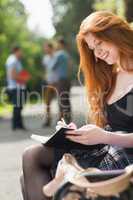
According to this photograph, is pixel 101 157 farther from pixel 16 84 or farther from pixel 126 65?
pixel 16 84

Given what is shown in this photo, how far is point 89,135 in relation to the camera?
12.6 ft

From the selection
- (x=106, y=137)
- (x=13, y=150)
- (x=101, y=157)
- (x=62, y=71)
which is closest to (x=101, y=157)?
(x=101, y=157)

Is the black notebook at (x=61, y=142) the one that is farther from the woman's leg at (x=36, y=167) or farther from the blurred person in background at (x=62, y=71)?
the blurred person in background at (x=62, y=71)

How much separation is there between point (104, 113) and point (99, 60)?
0.32 m

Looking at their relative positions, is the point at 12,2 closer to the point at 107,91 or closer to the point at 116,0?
the point at 116,0

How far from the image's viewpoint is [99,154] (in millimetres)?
4035

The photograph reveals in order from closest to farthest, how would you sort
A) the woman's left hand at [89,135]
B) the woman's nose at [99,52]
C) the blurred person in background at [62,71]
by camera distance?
the woman's left hand at [89,135], the woman's nose at [99,52], the blurred person in background at [62,71]

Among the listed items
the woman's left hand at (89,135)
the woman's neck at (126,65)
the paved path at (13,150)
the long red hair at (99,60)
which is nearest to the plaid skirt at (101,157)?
the woman's left hand at (89,135)

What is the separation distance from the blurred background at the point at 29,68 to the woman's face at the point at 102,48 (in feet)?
3.72

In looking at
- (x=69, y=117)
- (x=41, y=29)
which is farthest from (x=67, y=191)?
(x=41, y=29)

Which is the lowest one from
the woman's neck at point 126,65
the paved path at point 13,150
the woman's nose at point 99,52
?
the paved path at point 13,150

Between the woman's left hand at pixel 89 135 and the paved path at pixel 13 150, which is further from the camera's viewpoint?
the paved path at pixel 13 150

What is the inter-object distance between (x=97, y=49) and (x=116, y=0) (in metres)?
9.05

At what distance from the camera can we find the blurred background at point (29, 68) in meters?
8.71
